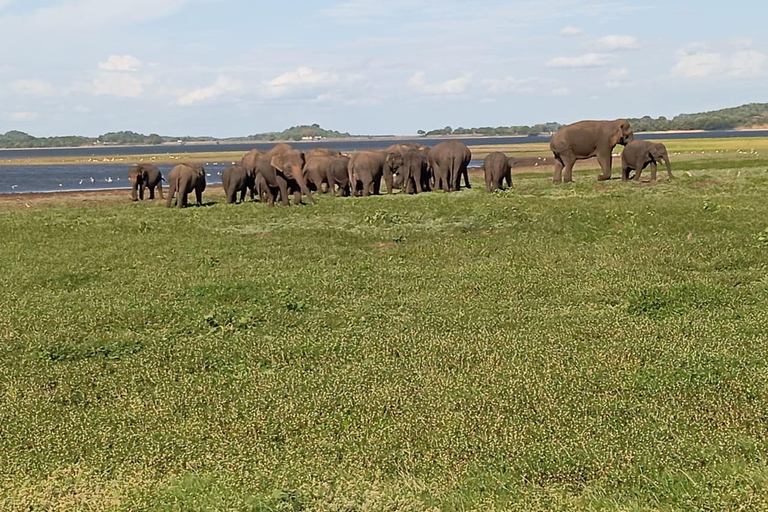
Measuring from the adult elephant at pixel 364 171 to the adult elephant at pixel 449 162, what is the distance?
227 centimetres

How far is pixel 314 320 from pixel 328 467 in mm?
4705

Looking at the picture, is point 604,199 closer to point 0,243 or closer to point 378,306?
point 378,306

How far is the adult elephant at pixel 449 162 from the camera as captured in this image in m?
33.0

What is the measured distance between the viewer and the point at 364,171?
32.5 metres

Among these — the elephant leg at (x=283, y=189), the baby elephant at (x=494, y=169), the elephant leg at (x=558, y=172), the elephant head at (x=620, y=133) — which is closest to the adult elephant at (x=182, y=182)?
the elephant leg at (x=283, y=189)

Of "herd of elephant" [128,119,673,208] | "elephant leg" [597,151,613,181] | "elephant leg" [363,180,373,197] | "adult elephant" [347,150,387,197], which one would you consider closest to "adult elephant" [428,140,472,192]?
"herd of elephant" [128,119,673,208]

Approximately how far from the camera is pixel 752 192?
2506cm

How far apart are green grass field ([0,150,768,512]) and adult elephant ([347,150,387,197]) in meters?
15.0

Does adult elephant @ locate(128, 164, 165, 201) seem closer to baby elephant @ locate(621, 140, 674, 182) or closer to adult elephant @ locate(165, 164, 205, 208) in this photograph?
adult elephant @ locate(165, 164, 205, 208)

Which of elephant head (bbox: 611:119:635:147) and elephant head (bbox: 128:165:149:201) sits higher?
elephant head (bbox: 611:119:635:147)

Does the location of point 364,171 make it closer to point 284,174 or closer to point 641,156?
point 284,174

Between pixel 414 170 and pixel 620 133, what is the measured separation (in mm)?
8389

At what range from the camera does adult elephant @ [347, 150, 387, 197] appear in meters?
32.5

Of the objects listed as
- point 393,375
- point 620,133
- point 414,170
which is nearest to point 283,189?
point 414,170
